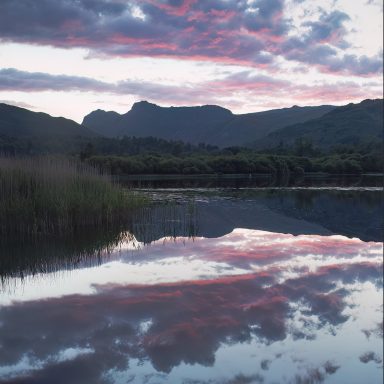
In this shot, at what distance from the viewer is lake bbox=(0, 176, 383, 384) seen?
5.09 meters

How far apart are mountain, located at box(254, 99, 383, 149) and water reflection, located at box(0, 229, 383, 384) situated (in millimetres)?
135090

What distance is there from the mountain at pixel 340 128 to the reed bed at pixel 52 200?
425 feet

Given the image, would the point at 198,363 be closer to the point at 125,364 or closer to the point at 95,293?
the point at 125,364

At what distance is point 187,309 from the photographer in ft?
23.0

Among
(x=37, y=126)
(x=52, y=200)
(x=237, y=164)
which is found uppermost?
(x=37, y=126)

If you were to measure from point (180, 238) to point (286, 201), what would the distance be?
13911mm

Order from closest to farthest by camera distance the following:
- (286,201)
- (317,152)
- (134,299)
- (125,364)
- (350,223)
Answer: (125,364) → (134,299) → (350,223) → (286,201) → (317,152)

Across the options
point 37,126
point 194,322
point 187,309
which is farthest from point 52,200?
point 37,126

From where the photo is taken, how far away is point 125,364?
17.0ft

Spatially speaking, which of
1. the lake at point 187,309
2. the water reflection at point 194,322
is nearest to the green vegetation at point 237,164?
the lake at point 187,309

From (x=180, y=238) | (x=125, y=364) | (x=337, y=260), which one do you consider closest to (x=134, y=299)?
(x=125, y=364)

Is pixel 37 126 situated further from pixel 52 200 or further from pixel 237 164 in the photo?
pixel 52 200

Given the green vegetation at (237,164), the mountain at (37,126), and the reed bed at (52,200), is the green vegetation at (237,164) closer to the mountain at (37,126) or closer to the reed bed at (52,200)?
the mountain at (37,126)

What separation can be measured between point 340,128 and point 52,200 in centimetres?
15533
